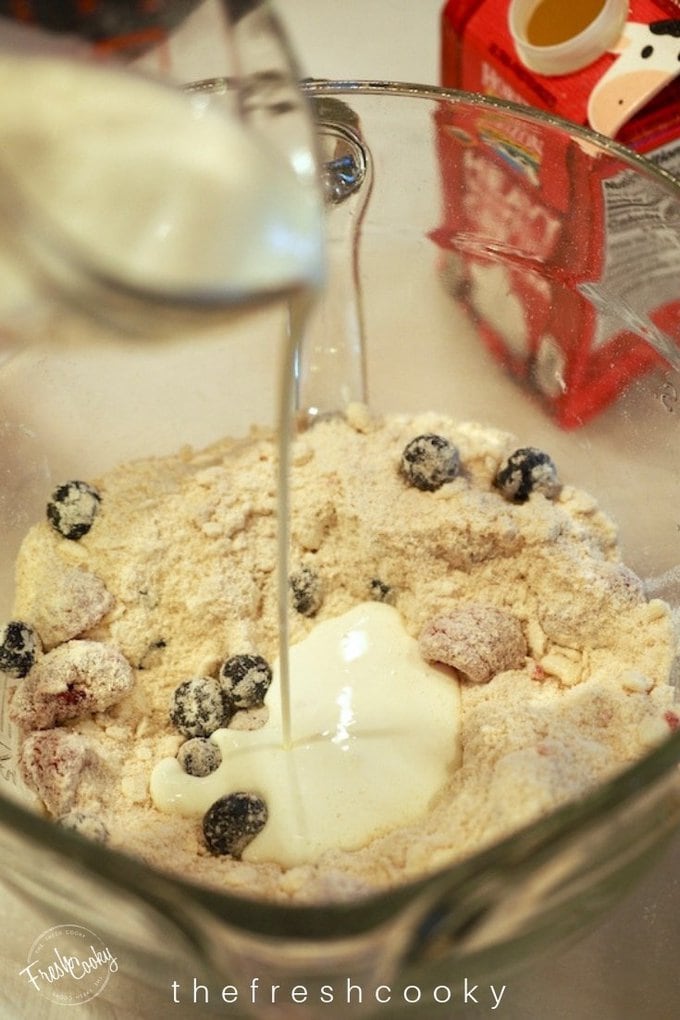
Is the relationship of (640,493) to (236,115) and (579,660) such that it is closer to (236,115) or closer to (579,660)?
(579,660)

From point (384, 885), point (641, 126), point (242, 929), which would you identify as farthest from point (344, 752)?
point (641, 126)

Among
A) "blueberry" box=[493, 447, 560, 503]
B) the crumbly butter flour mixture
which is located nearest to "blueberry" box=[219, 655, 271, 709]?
the crumbly butter flour mixture

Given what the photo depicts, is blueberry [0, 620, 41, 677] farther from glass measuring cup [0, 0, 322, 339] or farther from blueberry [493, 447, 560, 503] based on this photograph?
blueberry [493, 447, 560, 503]

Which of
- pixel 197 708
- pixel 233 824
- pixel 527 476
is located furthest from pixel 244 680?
pixel 527 476

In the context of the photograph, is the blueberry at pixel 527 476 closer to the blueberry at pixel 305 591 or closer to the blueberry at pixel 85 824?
the blueberry at pixel 305 591

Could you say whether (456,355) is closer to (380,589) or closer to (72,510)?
(380,589)

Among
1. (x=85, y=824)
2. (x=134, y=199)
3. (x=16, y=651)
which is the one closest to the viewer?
(x=134, y=199)
